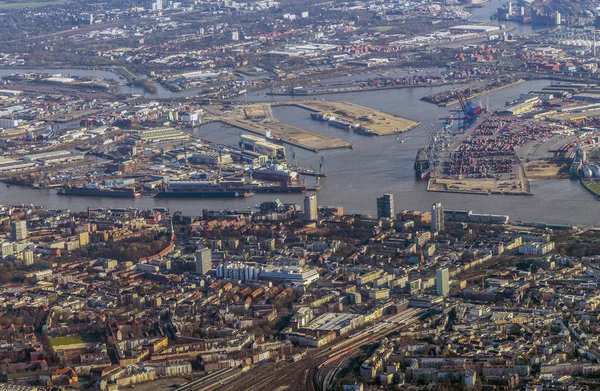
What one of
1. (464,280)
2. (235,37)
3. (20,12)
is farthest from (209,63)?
(464,280)

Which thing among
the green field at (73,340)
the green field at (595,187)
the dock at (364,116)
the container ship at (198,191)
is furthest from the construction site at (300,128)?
the green field at (73,340)

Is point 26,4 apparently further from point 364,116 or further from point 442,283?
point 442,283

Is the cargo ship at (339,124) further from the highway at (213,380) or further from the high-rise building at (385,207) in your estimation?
the highway at (213,380)

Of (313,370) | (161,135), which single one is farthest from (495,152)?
(313,370)

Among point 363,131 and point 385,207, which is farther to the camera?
point 363,131

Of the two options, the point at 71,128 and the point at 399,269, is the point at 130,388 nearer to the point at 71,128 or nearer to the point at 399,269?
the point at 399,269

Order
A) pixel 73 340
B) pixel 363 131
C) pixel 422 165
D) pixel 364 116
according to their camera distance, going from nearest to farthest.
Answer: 1. pixel 73 340
2. pixel 422 165
3. pixel 363 131
4. pixel 364 116
